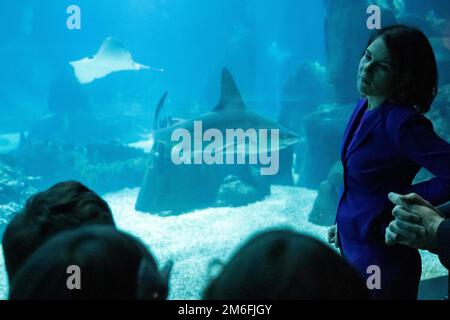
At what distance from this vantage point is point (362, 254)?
1.55 m

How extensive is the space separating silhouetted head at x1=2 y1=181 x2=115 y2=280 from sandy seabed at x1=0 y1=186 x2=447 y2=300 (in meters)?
3.15

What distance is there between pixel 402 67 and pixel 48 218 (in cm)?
141

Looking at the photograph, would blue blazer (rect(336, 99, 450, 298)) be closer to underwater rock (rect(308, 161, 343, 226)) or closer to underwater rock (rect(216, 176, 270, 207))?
underwater rock (rect(308, 161, 343, 226))

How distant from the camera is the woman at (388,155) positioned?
145 centimetres

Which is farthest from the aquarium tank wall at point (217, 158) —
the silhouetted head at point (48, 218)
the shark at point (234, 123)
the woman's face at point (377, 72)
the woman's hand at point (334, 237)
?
the woman's face at point (377, 72)

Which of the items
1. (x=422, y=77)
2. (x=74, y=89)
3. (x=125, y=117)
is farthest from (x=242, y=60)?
(x=422, y=77)

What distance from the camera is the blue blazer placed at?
1381 mm

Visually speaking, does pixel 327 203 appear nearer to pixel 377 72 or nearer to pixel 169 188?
pixel 169 188

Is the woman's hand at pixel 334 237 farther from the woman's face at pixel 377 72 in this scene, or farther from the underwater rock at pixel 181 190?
the underwater rock at pixel 181 190

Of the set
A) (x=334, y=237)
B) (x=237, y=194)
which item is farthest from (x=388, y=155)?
(x=237, y=194)

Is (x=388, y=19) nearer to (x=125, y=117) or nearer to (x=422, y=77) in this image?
(x=422, y=77)

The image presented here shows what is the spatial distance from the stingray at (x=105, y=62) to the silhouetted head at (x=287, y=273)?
40.3 ft

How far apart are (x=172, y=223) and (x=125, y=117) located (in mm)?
14009

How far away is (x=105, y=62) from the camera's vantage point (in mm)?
12672
